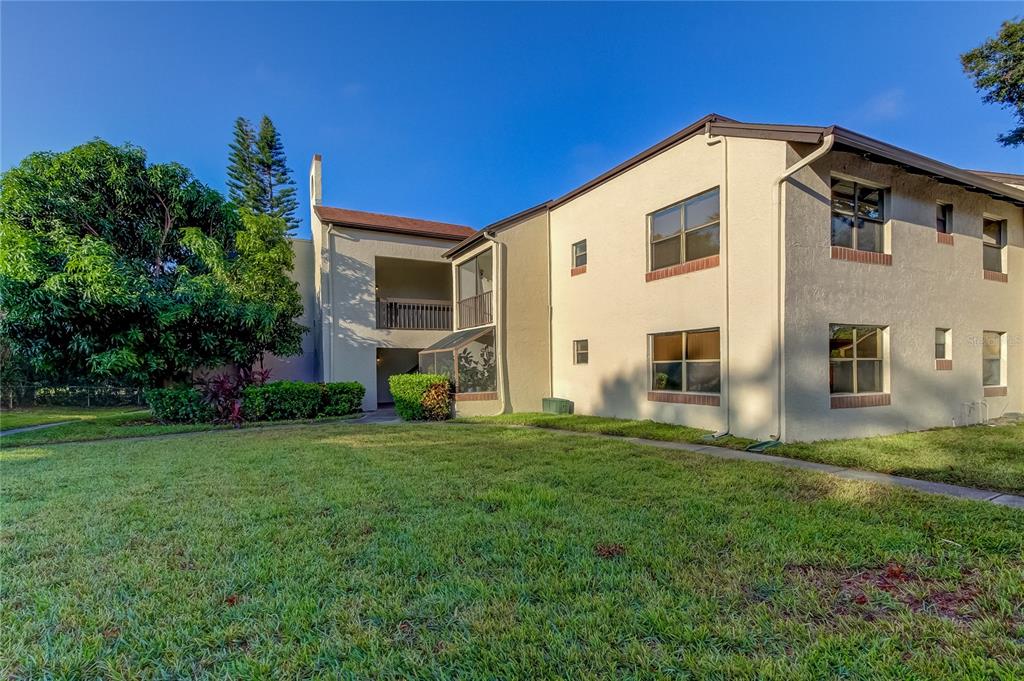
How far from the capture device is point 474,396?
13.7 meters

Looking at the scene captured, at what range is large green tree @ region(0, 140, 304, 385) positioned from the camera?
11609mm

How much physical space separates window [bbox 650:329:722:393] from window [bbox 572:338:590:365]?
2.59m

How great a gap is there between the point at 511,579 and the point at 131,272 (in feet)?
49.0

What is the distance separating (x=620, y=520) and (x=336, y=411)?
11.7 m

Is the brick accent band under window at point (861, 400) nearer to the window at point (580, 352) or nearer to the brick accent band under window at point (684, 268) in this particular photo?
the brick accent band under window at point (684, 268)

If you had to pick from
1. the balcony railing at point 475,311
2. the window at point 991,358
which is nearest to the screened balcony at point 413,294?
the balcony railing at point 475,311

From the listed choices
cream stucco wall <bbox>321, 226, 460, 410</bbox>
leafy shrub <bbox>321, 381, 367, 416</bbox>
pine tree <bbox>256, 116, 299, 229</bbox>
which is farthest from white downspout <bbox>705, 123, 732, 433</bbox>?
pine tree <bbox>256, 116, 299, 229</bbox>

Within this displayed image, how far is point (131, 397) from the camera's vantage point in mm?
21531

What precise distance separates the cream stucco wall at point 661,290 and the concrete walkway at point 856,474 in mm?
1275

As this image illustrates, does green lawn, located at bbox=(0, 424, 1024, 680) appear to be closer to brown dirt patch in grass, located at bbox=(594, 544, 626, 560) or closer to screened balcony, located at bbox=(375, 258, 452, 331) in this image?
brown dirt patch in grass, located at bbox=(594, 544, 626, 560)

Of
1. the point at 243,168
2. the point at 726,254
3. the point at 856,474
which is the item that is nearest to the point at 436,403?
the point at 726,254

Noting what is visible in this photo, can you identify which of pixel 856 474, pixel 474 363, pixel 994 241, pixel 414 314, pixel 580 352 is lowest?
pixel 856 474

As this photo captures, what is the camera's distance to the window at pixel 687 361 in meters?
9.45

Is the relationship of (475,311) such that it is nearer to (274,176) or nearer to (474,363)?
(474,363)
